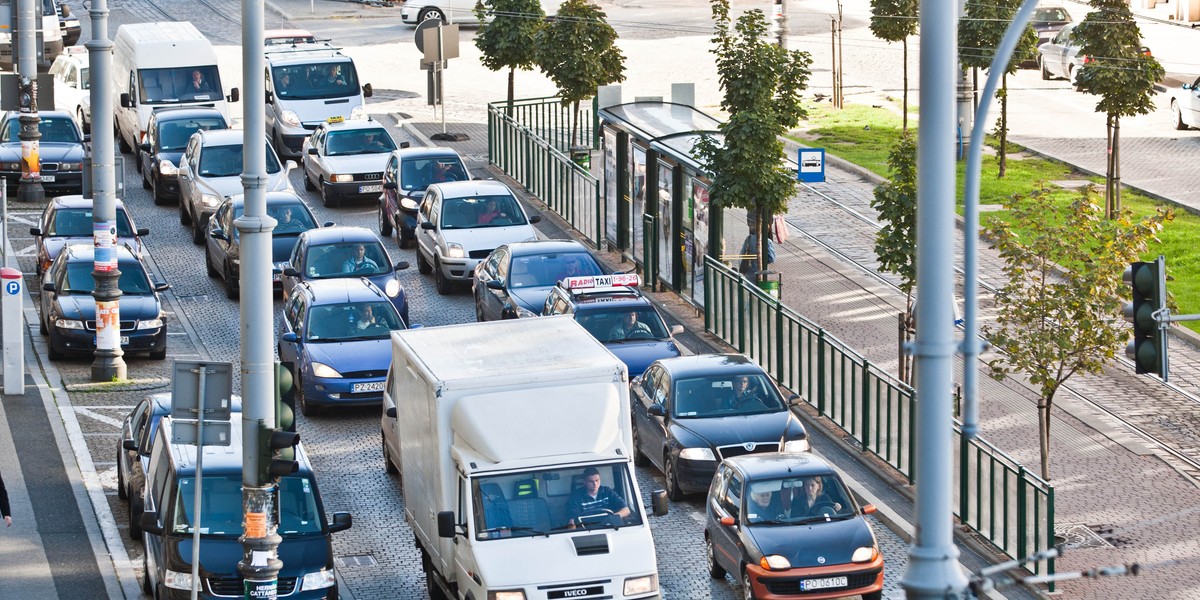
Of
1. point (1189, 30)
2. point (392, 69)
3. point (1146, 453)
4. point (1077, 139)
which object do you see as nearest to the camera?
point (1146, 453)

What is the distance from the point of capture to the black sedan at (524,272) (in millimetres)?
27562

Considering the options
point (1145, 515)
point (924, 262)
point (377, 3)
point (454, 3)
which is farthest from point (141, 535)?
point (377, 3)

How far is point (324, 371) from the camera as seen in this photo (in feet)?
80.0

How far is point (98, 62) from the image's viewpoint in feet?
86.7

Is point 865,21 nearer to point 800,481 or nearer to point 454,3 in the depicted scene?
point 454,3

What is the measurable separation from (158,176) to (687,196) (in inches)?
482

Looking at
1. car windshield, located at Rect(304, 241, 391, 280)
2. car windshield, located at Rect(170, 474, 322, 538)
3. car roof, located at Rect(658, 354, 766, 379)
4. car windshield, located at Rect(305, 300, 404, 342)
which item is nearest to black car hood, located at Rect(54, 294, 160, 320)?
car windshield, located at Rect(304, 241, 391, 280)

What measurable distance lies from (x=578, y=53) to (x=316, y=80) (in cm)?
591

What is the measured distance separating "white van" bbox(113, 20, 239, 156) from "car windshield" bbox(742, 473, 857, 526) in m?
24.2

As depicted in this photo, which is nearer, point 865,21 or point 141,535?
point 141,535

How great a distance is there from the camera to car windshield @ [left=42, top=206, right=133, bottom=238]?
3134cm

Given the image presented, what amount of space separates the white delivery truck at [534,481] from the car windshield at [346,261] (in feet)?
35.1

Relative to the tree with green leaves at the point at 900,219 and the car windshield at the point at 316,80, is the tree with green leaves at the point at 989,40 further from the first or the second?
the tree with green leaves at the point at 900,219

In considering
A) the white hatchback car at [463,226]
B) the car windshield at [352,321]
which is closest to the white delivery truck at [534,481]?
the car windshield at [352,321]
